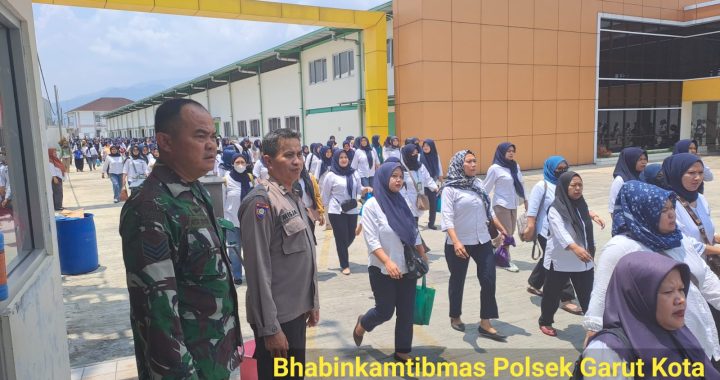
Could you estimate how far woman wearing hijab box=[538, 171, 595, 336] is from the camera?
173 inches

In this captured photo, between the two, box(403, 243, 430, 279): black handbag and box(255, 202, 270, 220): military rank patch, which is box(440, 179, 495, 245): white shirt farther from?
box(255, 202, 270, 220): military rank patch

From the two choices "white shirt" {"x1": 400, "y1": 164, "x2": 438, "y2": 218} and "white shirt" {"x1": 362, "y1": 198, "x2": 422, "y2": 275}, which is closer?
"white shirt" {"x1": 362, "y1": 198, "x2": 422, "y2": 275}

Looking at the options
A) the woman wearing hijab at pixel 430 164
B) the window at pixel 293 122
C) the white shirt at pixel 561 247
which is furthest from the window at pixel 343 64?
the white shirt at pixel 561 247

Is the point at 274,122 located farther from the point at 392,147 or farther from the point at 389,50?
the point at 392,147

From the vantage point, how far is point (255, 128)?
31.6m

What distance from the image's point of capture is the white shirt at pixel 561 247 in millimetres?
4332

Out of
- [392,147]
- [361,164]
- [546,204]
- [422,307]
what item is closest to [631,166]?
[546,204]

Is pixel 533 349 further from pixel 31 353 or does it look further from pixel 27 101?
pixel 27 101

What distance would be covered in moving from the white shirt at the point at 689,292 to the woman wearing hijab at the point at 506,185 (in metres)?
3.52

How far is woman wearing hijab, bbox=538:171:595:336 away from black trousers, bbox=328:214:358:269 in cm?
291

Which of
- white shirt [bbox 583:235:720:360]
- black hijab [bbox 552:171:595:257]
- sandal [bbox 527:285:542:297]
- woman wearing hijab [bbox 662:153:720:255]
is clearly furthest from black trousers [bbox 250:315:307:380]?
sandal [bbox 527:285:542:297]

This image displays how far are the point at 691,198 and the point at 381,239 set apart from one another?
2588 millimetres

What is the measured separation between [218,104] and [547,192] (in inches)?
1394

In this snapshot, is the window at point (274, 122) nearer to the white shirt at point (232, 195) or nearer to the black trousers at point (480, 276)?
the white shirt at point (232, 195)
